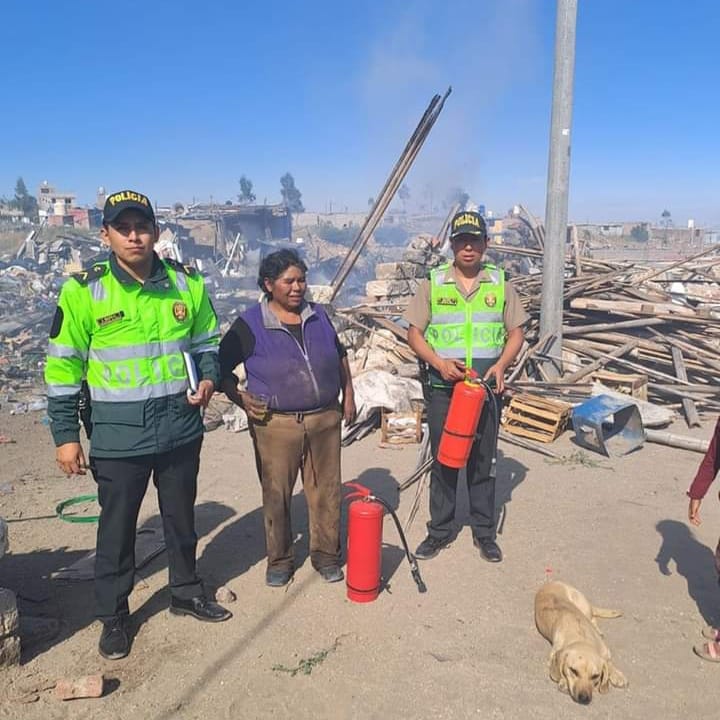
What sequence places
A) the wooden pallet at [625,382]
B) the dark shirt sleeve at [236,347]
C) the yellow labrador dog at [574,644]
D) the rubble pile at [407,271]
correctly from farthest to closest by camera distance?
the rubble pile at [407,271] → the wooden pallet at [625,382] → the dark shirt sleeve at [236,347] → the yellow labrador dog at [574,644]

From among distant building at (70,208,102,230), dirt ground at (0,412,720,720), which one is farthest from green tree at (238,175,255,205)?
dirt ground at (0,412,720,720)

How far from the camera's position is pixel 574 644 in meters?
2.91

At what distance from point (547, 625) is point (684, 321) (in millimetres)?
6861

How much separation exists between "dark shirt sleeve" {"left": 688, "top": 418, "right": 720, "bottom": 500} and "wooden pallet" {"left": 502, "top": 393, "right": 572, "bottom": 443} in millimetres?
3642

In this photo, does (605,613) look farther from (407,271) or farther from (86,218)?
(86,218)

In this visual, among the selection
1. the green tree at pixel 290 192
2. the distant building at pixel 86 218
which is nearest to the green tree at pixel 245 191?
the green tree at pixel 290 192

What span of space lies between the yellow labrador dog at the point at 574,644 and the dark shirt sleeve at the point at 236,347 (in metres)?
2.23

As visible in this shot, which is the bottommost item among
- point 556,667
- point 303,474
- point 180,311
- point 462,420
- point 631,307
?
point 556,667

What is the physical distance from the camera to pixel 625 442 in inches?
258

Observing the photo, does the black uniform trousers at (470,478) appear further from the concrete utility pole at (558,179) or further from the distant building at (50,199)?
the distant building at (50,199)

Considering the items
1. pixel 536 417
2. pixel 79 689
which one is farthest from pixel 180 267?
pixel 536 417

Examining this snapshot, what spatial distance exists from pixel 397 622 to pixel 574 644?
1.00m

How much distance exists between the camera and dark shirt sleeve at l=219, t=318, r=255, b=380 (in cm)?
355

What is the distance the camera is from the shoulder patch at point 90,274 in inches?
114
